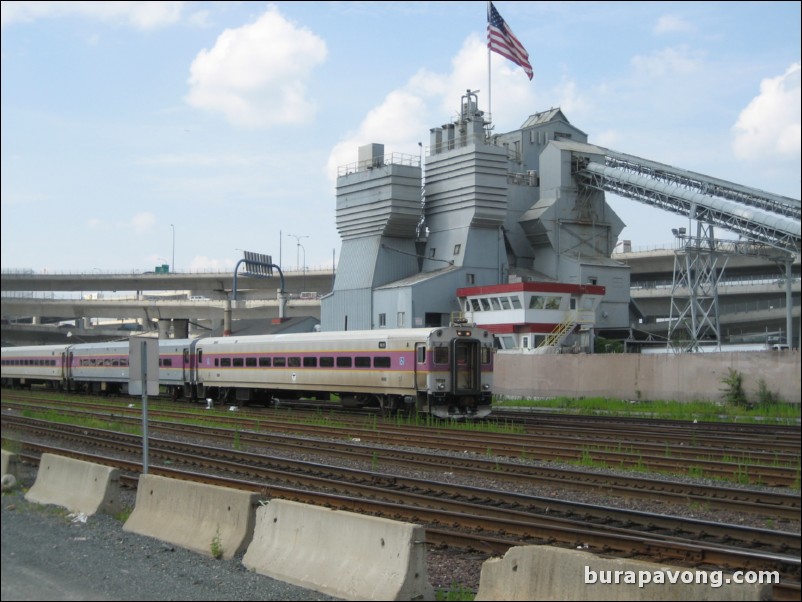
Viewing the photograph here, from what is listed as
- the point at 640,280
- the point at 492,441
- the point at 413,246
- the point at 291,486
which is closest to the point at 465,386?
the point at 492,441

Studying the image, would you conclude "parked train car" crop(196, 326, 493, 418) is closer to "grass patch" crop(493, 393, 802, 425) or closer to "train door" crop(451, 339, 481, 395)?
"train door" crop(451, 339, 481, 395)

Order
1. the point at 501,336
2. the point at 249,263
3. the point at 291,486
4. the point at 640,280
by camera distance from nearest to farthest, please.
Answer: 1. the point at 291,486
2. the point at 501,336
3. the point at 249,263
4. the point at 640,280

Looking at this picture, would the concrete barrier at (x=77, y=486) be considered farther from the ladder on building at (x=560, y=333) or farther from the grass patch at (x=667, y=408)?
the ladder on building at (x=560, y=333)

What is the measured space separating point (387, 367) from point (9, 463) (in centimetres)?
1675

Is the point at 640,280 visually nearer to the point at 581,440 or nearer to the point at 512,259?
the point at 512,259

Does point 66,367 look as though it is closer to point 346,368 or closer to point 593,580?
point 346,368

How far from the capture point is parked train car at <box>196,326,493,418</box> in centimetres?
2753

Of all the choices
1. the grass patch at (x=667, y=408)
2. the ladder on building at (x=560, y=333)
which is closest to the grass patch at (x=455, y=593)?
the grass patch at (x=667, y=408)

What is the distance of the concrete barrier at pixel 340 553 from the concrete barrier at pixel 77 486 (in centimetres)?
356

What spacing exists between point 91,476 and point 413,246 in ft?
165

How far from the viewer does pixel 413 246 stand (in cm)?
6256

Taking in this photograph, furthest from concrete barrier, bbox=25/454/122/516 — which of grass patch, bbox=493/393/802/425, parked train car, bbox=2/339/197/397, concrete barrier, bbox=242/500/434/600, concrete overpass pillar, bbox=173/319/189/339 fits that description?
concrete overpass pillar, bbox=173/319/189/339

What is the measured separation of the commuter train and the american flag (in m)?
27.6

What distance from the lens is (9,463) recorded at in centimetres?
1301
